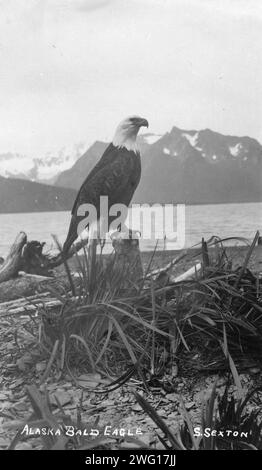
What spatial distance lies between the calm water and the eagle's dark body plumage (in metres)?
0.06

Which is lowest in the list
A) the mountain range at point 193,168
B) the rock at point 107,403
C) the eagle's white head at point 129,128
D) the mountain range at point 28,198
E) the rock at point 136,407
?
the rock at point 136,407

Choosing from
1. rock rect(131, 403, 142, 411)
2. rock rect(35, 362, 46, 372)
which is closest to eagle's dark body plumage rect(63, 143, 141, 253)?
rock rect(35, 362, 46, 372)

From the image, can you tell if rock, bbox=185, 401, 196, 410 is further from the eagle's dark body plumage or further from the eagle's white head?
the eagle's white head

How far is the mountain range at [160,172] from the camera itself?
1591 mm

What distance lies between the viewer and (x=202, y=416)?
1.34 m

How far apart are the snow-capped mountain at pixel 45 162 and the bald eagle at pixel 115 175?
72mm

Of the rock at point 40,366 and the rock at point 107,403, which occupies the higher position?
the rock at point 40,366

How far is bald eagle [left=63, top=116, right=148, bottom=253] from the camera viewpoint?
1.58 metres

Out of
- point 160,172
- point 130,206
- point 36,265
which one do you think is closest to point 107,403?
point 36,265

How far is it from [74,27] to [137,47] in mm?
187

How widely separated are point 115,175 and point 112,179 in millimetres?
15

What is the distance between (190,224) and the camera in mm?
1587

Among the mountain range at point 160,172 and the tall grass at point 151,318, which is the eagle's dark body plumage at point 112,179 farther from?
the tall grass at point 151,318

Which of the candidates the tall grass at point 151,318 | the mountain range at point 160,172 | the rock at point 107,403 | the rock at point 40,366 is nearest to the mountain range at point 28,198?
the mountain range at point 160,172
